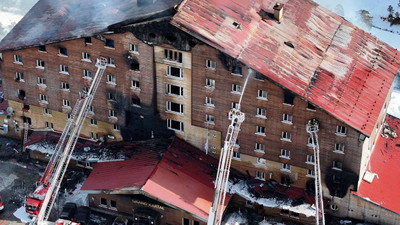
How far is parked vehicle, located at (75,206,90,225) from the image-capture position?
283 feet

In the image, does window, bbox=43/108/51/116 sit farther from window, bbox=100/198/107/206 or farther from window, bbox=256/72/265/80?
window, bbox=256/72/265/80

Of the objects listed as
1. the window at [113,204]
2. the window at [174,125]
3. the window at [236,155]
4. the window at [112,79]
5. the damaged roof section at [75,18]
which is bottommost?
the window at [113,204]

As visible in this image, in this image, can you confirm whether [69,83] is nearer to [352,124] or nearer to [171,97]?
[171,97]

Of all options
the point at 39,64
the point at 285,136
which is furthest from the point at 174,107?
the point at 39,64

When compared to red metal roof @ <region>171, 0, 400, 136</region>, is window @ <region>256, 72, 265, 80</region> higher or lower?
lower

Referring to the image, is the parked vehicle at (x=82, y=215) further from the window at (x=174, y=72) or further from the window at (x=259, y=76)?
the window at (x=259, y=76)

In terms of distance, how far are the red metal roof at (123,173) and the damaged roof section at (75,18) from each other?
18.0 meters

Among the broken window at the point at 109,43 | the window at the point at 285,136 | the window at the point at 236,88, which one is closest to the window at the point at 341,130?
the window at the point at 285,136

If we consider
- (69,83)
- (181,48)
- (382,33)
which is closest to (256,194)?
(181,48)

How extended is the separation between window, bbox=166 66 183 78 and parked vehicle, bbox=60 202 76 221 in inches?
856

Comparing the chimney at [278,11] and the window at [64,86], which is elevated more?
the chimney at [278,11]

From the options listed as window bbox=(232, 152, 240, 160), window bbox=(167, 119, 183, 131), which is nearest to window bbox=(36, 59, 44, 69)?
window bbox=(167, 119, 183, 131)

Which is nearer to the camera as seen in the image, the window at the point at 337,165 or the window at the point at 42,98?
the window at the point at 337,165

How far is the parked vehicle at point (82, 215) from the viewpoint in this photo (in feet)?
283
